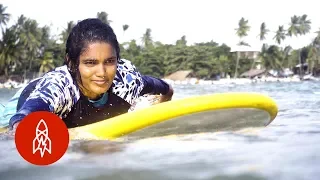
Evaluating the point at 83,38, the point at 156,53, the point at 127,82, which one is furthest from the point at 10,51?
the point at 156,53

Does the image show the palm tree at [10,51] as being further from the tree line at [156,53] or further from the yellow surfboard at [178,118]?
the yellow surfboard at [178,118]

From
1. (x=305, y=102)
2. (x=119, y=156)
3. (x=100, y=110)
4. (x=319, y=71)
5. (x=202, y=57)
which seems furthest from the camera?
(x=202, y=57)

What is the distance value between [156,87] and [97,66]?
42cm

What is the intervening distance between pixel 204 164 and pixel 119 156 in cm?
20

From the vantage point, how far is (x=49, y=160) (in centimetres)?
82

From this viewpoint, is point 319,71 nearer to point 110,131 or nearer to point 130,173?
point 110,131

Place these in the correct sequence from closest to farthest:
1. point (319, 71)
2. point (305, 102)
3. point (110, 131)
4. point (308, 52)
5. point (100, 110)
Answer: point (110, 131), point (100, 110), point (305, 102), point (319, 71), point (308, 52)

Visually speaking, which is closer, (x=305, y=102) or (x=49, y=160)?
(x=49, y=160)

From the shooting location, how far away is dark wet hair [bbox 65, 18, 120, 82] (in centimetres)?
120

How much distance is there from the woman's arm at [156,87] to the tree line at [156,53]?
269 millimetres

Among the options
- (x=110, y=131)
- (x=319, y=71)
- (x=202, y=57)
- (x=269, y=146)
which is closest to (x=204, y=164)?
(x=269, y=146)

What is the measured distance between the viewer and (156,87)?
1.58m

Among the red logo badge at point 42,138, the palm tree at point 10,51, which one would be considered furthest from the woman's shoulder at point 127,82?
the palm tree at point 10,51

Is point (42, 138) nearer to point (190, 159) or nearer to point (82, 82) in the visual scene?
point (190, 159)
